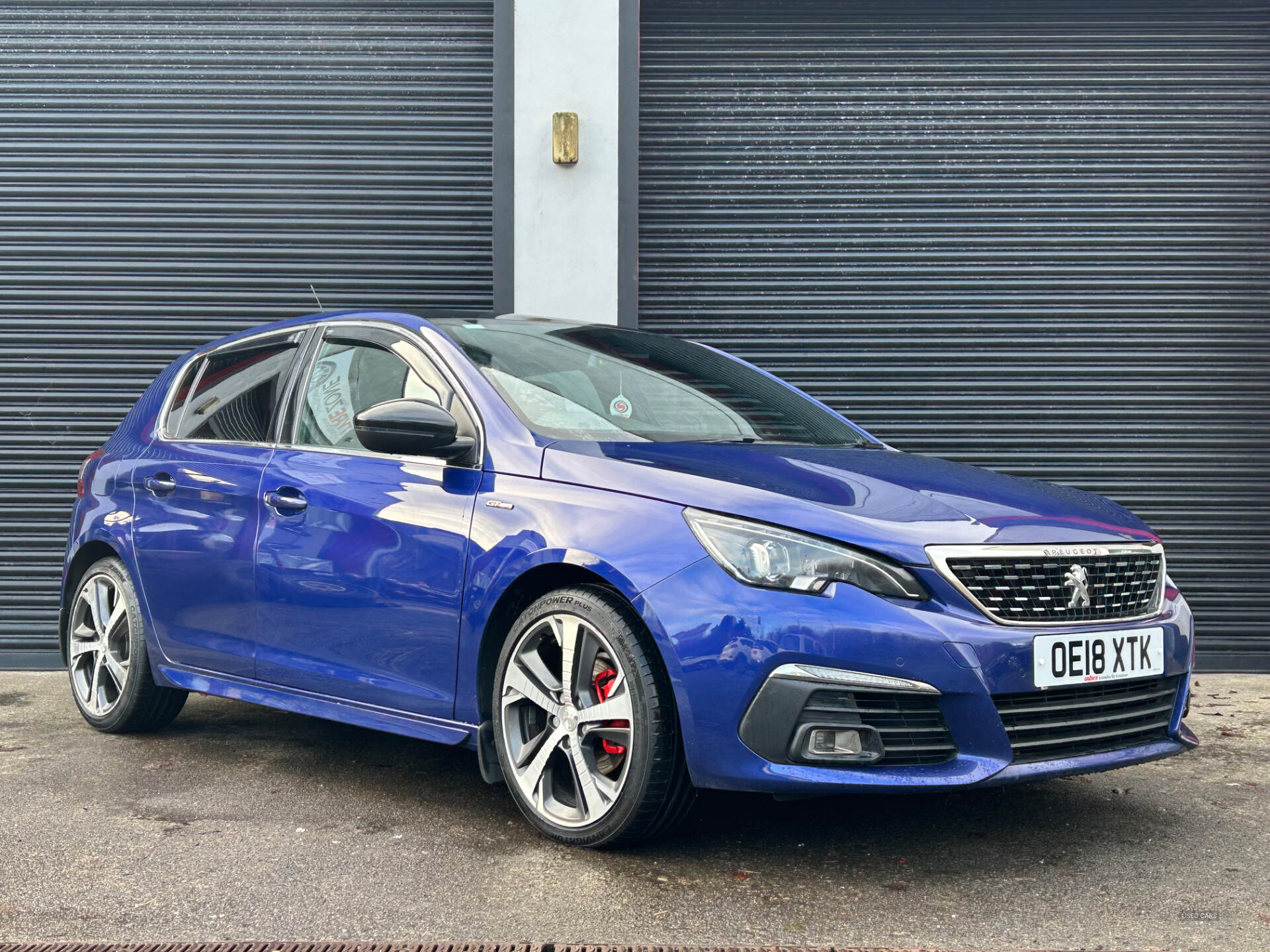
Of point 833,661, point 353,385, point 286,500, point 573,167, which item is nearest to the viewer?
point 833,661

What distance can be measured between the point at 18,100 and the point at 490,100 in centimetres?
276

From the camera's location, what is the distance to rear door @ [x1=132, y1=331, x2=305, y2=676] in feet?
14.6

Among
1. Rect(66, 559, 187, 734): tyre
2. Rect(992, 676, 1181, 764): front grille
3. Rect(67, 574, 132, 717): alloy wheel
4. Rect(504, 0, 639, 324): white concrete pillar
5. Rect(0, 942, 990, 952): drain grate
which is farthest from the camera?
Rect(504, 0, 639, 324): white concrete pillar

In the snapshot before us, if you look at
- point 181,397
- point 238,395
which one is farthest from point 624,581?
point 181,397

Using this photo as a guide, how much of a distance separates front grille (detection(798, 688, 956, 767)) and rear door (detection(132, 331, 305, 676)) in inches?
85.0

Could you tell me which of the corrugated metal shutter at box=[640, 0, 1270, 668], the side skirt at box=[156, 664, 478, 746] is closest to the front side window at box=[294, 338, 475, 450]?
the side skirt at box=[156, 664, 478, 746]

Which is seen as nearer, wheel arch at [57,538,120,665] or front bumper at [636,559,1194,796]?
front bumper at [636,559,1194,796]

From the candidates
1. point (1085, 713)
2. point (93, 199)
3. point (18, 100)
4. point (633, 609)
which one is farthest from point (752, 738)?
point (18, 100)

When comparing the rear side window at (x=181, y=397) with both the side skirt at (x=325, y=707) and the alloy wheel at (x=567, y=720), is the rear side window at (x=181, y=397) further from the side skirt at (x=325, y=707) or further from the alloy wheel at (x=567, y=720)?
the alloy wheel at (x=567, y=720)

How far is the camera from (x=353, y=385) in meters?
4.42

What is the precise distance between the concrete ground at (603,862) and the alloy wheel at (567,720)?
0.54 feet

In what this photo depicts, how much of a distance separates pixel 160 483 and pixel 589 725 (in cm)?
231

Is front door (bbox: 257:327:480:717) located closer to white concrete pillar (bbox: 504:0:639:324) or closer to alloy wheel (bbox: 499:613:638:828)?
alloy wheel (bbox: 499:613:638:828)

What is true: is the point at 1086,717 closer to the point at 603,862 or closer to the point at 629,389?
the point at 603,862
